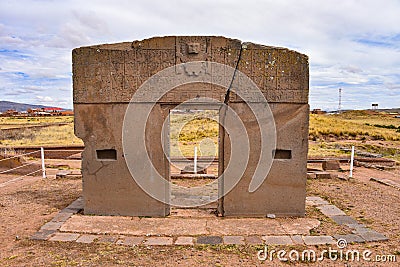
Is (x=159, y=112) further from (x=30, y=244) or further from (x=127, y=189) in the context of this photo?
(x=30, y=244)

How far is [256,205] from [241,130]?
1.49 metres

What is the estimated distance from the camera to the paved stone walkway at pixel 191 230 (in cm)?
509

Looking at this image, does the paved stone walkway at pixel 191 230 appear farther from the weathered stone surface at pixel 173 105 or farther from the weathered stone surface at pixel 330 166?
the weathered stone surface at pixel 330 166

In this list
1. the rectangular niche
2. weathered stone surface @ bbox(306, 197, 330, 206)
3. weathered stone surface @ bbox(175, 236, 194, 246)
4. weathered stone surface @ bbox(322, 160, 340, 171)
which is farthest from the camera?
weathered stone surface @ bbox(322, 160, 340, 171)

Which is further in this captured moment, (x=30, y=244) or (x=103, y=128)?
(x=103, y=128)

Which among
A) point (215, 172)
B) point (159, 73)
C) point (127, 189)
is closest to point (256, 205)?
point (127, 189)

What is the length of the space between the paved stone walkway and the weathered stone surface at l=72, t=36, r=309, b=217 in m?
0.32

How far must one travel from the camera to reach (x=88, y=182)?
6.25m

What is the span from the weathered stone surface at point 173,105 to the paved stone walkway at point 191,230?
32 cm

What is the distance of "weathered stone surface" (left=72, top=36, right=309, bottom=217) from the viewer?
5965 mm

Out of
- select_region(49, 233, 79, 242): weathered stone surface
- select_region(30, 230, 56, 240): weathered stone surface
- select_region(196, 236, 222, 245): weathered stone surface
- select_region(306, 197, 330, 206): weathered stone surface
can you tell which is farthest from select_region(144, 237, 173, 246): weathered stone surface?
select_region(306, 197, 330, 206): weathered stone surface

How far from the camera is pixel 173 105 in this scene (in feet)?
20.1

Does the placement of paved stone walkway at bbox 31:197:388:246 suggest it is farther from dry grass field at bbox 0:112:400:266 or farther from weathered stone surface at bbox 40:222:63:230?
dry grass field at bbox 0:112:400:266

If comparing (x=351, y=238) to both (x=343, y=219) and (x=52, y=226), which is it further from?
(x=52, y=226)
